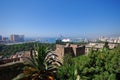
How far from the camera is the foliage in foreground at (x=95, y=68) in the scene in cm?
923

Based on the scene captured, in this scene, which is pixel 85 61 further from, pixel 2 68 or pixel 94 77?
pixel 2 68

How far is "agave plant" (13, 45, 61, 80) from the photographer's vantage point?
25.5ft

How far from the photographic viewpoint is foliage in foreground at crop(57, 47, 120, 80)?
363 inches

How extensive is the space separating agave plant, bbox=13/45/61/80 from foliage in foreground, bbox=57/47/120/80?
1254mm

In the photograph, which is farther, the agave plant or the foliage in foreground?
the foliage in foreground

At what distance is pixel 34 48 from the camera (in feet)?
27.7

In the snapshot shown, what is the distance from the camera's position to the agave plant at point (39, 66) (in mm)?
7777

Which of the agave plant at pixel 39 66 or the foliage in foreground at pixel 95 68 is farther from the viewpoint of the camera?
the foliage in foreground at pixel 95 68

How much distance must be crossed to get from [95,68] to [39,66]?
10.3 feet

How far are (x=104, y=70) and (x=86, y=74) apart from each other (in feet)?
3.09

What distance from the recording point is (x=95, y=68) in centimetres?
973

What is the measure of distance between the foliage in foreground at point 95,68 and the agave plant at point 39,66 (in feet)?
4.11

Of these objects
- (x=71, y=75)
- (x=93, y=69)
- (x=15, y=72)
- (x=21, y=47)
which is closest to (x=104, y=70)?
(x=93, y=69)

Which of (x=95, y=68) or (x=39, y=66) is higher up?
(x=39, y=66)
